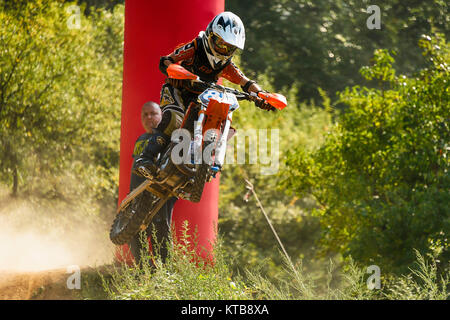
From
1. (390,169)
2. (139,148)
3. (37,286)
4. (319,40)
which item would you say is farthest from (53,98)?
(319,40)

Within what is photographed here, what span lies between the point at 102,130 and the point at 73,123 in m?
0.60

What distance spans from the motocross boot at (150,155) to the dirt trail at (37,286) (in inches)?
100

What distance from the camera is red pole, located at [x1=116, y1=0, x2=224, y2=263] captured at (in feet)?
29.1

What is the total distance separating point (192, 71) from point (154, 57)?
133cm

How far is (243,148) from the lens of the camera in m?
15.8

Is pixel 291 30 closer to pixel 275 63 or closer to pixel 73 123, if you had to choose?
pixel 275 63

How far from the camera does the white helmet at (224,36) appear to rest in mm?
7324

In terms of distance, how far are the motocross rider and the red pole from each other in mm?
1135

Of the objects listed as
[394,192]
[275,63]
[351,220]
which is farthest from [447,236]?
[275,63]

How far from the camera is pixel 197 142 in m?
7.15

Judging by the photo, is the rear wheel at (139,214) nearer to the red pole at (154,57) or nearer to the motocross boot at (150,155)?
the motocross boot at (150,155)
